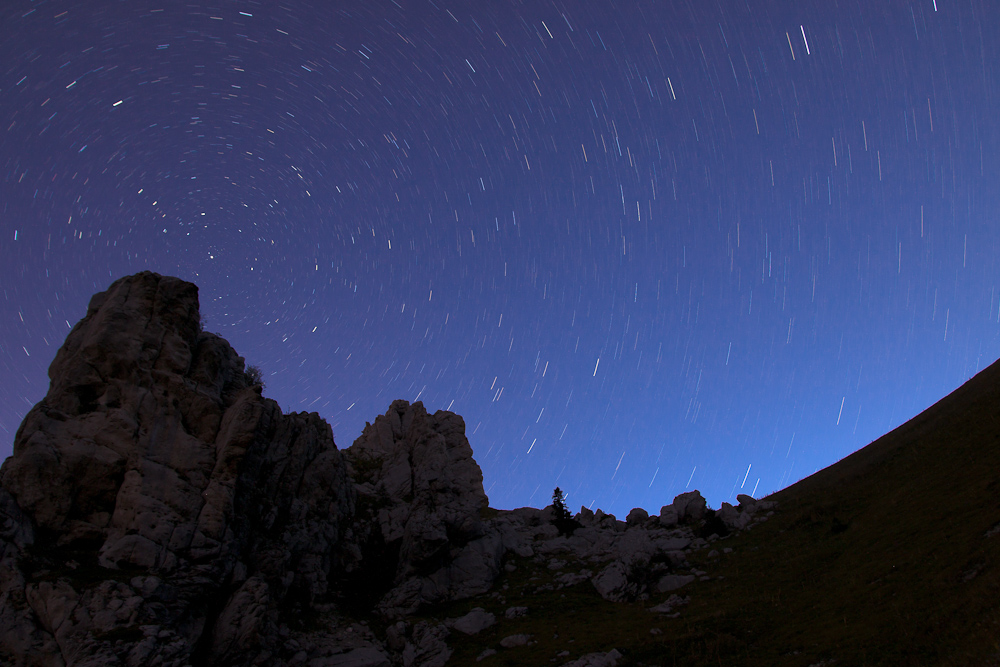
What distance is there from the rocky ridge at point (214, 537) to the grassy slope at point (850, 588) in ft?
10.1

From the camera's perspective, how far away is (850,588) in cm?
3297

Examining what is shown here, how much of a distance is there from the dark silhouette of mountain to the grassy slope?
0.71ft

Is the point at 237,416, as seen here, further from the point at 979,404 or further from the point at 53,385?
the point at 979,404

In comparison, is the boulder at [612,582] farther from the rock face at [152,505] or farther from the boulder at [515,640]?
the rock face at [152,505]

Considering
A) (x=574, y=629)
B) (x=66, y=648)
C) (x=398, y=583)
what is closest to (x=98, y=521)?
(x=66, y=648)

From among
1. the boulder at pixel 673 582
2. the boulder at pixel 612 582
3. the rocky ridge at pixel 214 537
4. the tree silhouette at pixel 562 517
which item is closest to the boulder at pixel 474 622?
the rocky ridge at pixel 214 537

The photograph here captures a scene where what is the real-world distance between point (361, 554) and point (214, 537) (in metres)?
21.1

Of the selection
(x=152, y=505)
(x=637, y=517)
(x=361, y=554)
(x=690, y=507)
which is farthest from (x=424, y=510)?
(x=690, y=507)

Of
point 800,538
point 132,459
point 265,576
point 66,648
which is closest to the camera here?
point 66,648

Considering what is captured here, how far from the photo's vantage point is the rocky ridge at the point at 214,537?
98.4ft

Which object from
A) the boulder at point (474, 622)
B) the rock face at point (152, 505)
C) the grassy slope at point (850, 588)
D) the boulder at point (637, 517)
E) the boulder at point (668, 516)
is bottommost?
the grassy slope at point (850, 588)

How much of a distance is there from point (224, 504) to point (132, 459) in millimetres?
7990

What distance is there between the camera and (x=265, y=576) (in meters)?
41.1

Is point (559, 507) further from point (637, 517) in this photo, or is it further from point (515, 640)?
point (515, 640)
